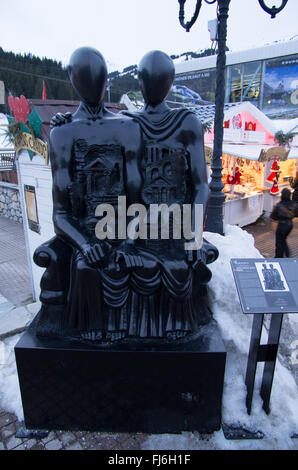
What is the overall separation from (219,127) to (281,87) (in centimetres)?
2270

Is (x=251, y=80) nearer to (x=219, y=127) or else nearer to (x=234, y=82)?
(x=234, y=82)

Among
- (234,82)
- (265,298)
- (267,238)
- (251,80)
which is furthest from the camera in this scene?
(234,82)

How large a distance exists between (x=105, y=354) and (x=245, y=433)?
3.45ft

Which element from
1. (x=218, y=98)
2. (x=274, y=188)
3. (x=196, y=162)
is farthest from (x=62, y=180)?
(x=274, y=188)

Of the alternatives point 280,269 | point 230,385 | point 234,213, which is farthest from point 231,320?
point 234,213

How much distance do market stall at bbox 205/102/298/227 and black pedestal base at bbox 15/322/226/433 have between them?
6.89 metres

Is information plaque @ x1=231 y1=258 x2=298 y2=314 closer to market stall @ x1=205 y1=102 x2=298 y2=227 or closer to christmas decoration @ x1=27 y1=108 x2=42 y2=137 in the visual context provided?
christmas decoration @ x1=27 y1=108 x2=42 y2=137

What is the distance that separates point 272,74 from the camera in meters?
23.6

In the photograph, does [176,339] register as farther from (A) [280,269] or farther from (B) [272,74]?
(B) [272,74]

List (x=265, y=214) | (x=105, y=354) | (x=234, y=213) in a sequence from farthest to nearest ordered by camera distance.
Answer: (x=265, y=214) < (x=234, y=213) < (x=105, y=354)

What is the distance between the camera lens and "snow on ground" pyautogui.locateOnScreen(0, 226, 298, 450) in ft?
6.92

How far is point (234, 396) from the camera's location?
7.56 ft

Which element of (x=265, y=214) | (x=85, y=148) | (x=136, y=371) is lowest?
(x=265, y=214)

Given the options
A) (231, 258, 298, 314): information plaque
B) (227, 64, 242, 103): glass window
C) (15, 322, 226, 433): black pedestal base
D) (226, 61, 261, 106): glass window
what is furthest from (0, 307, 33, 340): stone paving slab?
(227, 64, 242, 103): glass window
